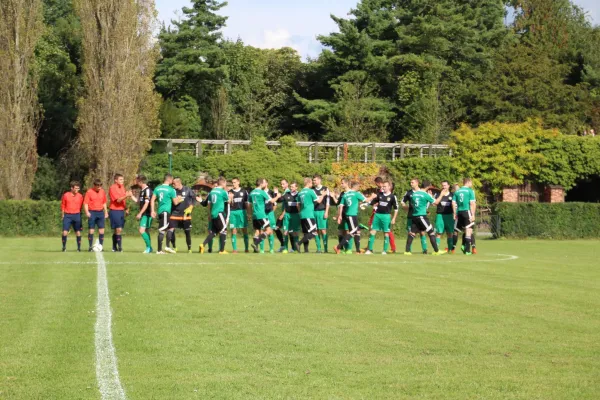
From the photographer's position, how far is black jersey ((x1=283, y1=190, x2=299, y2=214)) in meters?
29.9

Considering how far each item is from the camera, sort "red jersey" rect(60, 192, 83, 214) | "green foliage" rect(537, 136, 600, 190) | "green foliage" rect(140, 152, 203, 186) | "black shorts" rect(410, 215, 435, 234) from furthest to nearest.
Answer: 1. "green foliage" rect(537, 136, 600, 190)
2. "green foliage" rect(140, 152, 203, 186)
3. "black shorts" rect(410, 215, 435, 234)
4. "red jersey" rect(60, 192, 83, 214)

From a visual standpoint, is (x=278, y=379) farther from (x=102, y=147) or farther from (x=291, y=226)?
(x=102, y=147)

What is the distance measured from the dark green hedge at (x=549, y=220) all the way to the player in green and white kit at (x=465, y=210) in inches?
636

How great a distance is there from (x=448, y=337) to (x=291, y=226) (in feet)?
61.0

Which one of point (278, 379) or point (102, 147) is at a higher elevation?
point (102, 147)

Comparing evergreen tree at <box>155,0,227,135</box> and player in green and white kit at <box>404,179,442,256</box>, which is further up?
evergreen tree at <box>155,0,227,135</box>

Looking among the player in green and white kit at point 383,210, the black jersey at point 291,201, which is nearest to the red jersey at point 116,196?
the black jersey at point 291,201

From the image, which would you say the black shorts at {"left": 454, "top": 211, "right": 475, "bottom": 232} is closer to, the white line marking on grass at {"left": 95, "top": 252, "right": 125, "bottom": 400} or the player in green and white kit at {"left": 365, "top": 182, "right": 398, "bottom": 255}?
the player in green and white kit at {"left": 365, "top": 182, "right": 398, "bottom": 255}

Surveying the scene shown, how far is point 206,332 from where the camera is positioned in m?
11.5

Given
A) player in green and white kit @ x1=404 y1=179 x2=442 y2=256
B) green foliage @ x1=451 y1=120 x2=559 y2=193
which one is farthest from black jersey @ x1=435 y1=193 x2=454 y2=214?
green foliage @ x1=451 y1=120 x2=559 y2=193

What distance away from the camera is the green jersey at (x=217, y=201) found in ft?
90.3

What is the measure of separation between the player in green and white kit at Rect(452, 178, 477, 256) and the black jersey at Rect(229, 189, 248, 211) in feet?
19.4

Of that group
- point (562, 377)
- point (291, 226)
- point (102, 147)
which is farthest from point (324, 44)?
point (562, 377)

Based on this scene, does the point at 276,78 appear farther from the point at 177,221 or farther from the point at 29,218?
the point at 177,221
